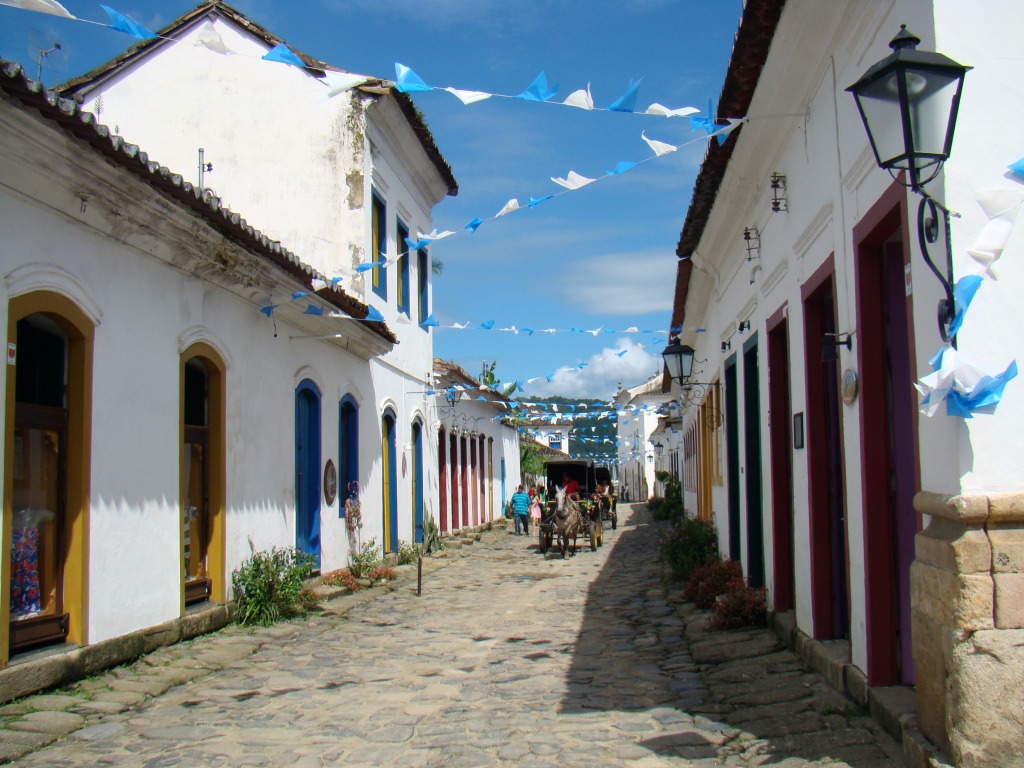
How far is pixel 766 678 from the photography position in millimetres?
6324

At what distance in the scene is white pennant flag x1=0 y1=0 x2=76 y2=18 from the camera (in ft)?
14.2

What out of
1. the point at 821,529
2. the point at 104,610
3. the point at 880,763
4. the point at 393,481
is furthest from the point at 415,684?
the point at 393,481

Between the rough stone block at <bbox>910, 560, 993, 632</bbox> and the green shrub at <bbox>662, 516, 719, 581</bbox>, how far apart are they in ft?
25.5

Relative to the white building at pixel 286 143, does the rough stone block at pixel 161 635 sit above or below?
below

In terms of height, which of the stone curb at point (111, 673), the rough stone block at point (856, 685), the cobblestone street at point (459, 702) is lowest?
the cobblestone street at point (459, 702)

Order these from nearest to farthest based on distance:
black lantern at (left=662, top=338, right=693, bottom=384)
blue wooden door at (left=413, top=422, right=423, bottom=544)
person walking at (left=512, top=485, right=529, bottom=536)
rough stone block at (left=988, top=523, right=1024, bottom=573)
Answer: rough stone block at (left=988, top=523, right=1024, bottom=573)
black lantern at (left=662, top=338, right=693, bottom=384)
blue wooden door at (left=413, top=422, right=423, bottom=544)
person walking at (left=512, top=485, right=529, bottom=536)

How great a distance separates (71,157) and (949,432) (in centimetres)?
525

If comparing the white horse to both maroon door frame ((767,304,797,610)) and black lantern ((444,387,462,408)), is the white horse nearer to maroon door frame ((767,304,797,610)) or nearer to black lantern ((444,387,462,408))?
black lantern ((444,387,462,408))

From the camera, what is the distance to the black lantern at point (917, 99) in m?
Answer: 3.67

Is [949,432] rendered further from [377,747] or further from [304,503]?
[304,503]

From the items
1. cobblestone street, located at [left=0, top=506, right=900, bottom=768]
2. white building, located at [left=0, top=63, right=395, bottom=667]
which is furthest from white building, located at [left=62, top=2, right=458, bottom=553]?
cobblestone street, located at [left=0, top=506, right=900, bottom=768]

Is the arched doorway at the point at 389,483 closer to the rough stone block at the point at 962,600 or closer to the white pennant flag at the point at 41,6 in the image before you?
the white pennant flag at the point at 41,6

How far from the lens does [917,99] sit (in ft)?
12.2

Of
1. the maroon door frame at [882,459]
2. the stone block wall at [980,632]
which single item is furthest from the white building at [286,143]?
the stone block wall at [980,632]
